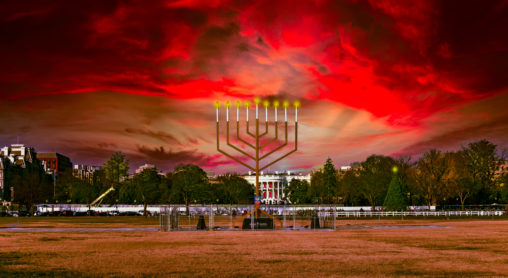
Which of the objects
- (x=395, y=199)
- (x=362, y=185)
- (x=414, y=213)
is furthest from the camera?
(x=362, y=185)

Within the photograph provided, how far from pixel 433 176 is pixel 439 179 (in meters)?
1.46

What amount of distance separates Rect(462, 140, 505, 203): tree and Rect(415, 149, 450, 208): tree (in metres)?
6.72

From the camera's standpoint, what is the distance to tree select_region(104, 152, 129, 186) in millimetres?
126438

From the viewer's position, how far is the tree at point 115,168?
4978 inches

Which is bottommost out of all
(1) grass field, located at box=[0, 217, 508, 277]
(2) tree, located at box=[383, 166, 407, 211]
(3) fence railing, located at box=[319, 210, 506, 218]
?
(3) fence railing, located at box=[319, 210, 506, 218]

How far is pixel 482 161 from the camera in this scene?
9519 cm

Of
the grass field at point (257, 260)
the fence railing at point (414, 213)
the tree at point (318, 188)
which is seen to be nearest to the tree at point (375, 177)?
the tree at point (318, 188)

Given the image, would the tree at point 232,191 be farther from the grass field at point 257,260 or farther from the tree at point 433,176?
the grass field at point 257,260

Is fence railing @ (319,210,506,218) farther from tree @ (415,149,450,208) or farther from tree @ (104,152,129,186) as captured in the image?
tree @ (104,152,129,186)

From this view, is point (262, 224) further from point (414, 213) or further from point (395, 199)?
point (395, 199)

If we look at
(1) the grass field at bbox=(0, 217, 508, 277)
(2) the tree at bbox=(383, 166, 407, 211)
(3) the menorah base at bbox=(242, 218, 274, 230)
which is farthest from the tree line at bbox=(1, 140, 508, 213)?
(1) the grass field at bbox=(0, 217, 508, 277)

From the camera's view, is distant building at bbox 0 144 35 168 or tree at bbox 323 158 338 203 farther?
distant building at bbox 0 144 35 168

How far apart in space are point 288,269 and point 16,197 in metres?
136

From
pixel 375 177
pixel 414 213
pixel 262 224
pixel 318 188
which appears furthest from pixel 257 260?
pixel 318 188
